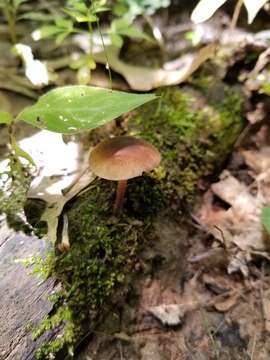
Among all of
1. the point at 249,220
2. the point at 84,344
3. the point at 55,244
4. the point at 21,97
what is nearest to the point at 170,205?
the point at 249,220

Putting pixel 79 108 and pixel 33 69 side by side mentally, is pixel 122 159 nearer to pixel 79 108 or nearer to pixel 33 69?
pixel 79 108

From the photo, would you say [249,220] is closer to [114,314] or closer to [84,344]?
[114,314]

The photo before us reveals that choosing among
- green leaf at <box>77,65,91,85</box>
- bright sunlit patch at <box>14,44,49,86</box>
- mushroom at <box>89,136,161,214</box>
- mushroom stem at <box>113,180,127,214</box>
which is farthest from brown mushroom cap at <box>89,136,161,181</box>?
bright sunlit patch at <box>14,44,49,86</box>

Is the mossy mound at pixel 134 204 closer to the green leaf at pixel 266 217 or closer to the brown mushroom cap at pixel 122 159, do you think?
the brown mushroom cap at pixel 122 159

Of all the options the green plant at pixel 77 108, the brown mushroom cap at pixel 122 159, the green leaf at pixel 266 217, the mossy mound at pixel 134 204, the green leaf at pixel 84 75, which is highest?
the green leaf at pixel 84 75

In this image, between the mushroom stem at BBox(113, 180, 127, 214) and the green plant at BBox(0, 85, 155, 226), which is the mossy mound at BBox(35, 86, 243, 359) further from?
the green plant at BBox(0, 85, 155, 226)

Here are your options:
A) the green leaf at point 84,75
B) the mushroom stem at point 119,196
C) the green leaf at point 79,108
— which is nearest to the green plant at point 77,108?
the green leaf at point 79,108
